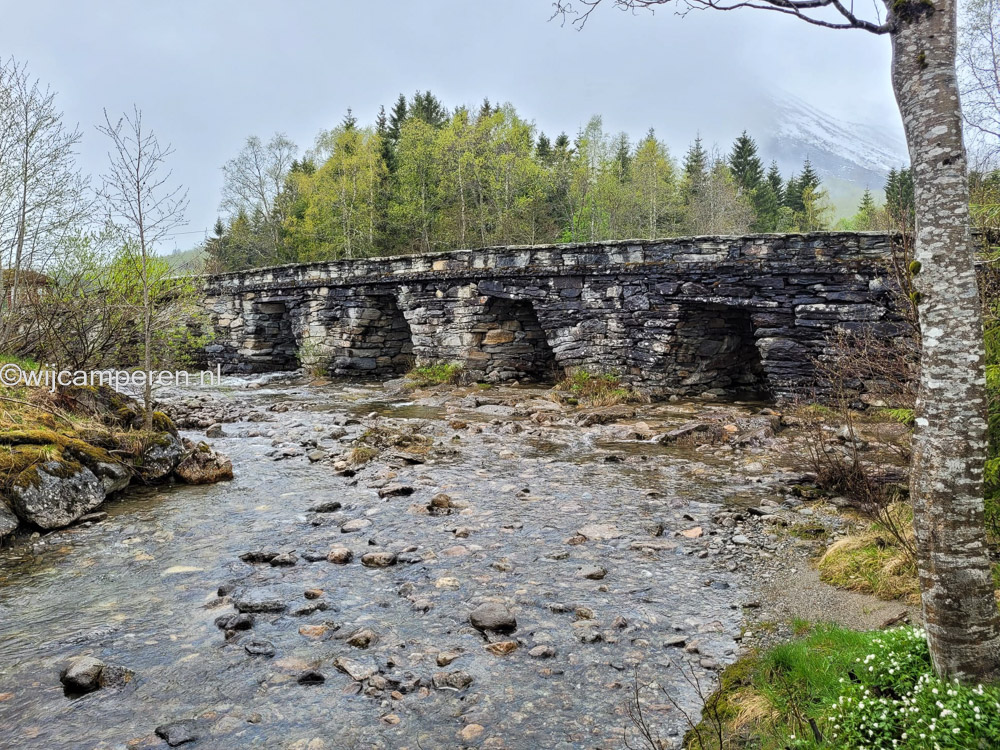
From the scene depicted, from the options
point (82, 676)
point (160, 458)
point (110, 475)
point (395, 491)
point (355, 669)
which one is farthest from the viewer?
point (160, 458)

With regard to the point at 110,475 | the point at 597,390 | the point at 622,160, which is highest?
the point at 622,160

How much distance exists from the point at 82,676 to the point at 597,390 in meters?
12.2

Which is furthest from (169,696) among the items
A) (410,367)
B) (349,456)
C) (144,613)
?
(410,367)

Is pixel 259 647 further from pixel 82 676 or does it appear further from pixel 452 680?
pixel 452 680

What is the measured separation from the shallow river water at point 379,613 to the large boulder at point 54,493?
0.97 ft

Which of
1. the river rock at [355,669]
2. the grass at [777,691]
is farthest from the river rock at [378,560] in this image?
the grass at [777,691]

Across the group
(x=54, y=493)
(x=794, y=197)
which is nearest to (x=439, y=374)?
(x=54, y=493)

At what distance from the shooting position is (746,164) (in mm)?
55594

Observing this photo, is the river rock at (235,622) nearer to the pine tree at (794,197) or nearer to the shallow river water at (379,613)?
the shallow river water at (379,613)

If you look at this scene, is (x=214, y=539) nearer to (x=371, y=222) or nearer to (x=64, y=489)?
(x=64, y=489)

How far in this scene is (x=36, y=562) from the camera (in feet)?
19.0

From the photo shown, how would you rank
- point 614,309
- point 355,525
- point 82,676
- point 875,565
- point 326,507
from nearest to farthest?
point 82,676 → point 875,565 → point 355,525 → point 326,507 → point 614,309

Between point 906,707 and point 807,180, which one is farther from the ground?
point 807,180

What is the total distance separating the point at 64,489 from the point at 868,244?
1360 cm
